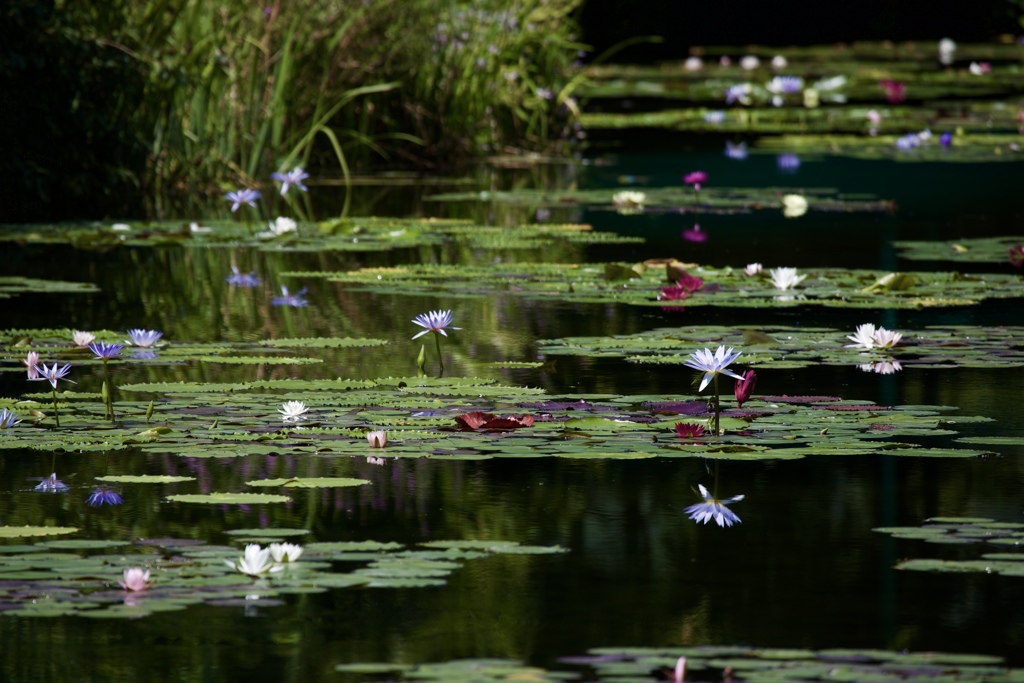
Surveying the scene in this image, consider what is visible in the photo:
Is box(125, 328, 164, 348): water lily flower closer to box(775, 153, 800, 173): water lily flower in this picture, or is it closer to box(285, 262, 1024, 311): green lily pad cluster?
box(285, 262, 1024, 311): green lily pad cluster

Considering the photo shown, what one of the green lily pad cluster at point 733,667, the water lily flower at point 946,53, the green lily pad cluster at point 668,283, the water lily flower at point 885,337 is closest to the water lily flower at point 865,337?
the water lily flower at point 885,337

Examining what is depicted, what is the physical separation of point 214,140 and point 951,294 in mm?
4228

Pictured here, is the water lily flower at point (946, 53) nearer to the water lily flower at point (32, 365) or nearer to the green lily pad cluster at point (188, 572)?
the water lily flower at point (32, 365)

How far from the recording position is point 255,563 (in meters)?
2.49

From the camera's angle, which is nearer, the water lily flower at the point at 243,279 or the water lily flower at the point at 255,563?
the water lily flower at the point at 255,563

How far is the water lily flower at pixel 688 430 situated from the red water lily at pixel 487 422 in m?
0.27

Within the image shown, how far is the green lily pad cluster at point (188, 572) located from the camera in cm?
242

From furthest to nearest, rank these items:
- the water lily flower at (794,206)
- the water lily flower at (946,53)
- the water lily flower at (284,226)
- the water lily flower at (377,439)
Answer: the water lily flower at (946,53)
the water lily flower at (794,206)
the water lily flower at (284,226)
the water lily flower at (377,439)

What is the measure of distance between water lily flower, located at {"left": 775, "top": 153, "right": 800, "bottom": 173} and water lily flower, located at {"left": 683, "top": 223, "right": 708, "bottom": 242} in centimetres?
311

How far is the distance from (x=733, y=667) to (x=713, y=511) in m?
0.84

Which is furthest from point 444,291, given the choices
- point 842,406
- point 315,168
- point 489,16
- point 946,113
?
point 946,113

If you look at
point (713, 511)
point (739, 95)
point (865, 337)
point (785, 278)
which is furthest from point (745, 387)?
point (739, 95)

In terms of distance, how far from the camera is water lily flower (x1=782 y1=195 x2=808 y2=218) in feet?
26.8

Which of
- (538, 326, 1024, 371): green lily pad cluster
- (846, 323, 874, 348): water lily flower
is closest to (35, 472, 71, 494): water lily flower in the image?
(538, 326, 1024, 371): green lily pad cluster
